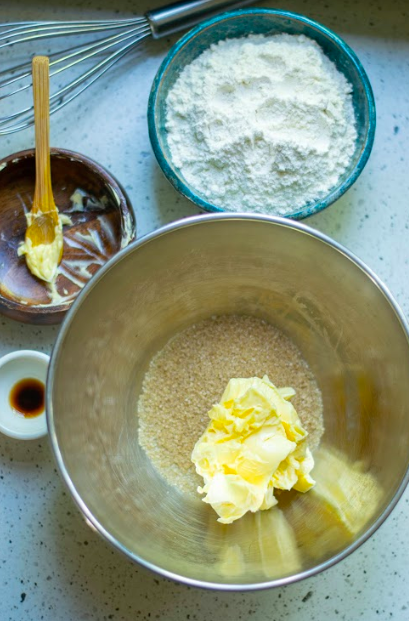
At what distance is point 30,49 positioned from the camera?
1.06 m

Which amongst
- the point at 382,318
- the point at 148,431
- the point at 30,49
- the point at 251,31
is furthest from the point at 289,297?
the point at 30,49

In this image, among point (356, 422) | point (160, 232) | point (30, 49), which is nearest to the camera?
point (160, 232)

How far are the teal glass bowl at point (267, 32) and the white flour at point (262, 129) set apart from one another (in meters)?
0.01

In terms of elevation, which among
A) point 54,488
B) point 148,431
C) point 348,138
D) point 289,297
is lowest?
point 54,488

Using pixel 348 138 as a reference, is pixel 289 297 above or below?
below

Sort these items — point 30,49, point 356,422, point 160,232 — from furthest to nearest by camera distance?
point 30,49 < point 356,422 < point 160,232

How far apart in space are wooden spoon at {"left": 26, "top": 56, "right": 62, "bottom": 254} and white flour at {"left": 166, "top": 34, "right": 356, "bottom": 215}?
179mm

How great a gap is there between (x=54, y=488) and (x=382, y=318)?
54 centimetres

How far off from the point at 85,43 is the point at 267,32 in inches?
11.4

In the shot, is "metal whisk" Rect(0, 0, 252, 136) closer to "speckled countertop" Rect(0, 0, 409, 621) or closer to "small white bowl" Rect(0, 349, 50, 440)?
"speckled countertop" Rect(0, 0, 409, 621)

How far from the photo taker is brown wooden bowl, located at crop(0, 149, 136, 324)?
97cm

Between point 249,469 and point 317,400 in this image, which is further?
point 317,400

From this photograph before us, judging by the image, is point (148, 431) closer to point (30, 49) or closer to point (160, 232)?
point (160, 232)

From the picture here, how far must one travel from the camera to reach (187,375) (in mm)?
990
